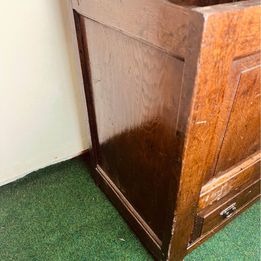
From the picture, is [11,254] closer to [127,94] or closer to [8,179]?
[8,179]

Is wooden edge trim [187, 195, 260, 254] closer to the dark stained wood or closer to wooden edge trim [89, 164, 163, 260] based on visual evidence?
wooden edge trim [89, 164, 163, 260]

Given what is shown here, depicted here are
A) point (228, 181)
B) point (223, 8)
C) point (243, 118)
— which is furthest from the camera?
point (228, 181)

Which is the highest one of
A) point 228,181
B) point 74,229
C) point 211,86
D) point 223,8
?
point 223,8

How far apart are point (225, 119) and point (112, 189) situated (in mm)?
593

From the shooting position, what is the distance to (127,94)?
723 millimetres

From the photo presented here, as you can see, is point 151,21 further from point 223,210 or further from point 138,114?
point 223,210

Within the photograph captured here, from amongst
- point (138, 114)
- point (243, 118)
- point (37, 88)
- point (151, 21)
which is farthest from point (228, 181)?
point (37, 88)

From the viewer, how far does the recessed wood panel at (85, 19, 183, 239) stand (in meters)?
0.58

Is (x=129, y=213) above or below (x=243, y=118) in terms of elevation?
below

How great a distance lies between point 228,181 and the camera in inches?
31.6

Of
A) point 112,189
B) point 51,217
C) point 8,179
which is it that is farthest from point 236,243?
point 8,179

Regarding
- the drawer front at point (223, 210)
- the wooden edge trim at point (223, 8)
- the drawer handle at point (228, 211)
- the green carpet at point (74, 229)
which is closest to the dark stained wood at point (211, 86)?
the wooden edge trim at point (223, 8)

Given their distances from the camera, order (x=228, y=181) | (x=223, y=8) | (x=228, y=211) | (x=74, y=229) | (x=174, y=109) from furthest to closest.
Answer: (x=74, y=229) → (x=228, y=211) → (x=228, y=181) → (x=174, y=109) → (x=223, y=8)

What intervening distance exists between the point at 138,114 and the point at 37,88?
1.70 feet
